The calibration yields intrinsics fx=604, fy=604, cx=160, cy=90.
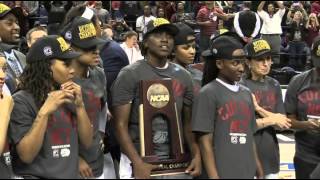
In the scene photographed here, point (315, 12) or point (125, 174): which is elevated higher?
point (125, 174)

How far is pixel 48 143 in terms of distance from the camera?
321 centimetres

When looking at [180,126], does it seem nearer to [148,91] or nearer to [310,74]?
[148,91]

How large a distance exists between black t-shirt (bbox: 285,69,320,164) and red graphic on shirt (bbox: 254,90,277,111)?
1.16ft

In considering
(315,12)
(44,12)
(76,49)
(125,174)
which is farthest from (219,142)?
(44,12)

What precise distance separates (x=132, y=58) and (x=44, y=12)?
6.84 meters

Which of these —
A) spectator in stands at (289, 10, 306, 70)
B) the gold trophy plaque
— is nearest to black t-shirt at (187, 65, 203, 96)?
the gold trophy plaque

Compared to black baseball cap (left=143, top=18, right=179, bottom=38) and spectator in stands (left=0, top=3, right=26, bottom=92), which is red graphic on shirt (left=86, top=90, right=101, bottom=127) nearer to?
black baseball cap (left=143, top=18, right=179, bottom=38)

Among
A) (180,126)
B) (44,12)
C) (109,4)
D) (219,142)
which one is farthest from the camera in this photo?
(109,4)

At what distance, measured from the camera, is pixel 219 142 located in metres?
3.53

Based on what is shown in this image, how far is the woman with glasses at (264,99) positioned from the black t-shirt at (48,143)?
53.5 inches

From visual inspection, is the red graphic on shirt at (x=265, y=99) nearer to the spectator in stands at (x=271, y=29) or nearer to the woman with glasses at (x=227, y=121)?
the woman with glasses at (x=227, y=121)

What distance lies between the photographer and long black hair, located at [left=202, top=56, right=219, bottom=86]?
3736mm

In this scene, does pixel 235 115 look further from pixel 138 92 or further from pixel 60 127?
pixel 60 127

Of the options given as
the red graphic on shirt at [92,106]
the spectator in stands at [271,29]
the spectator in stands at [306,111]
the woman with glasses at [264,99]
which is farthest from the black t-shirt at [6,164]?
the spectator in stands at [271,29]
